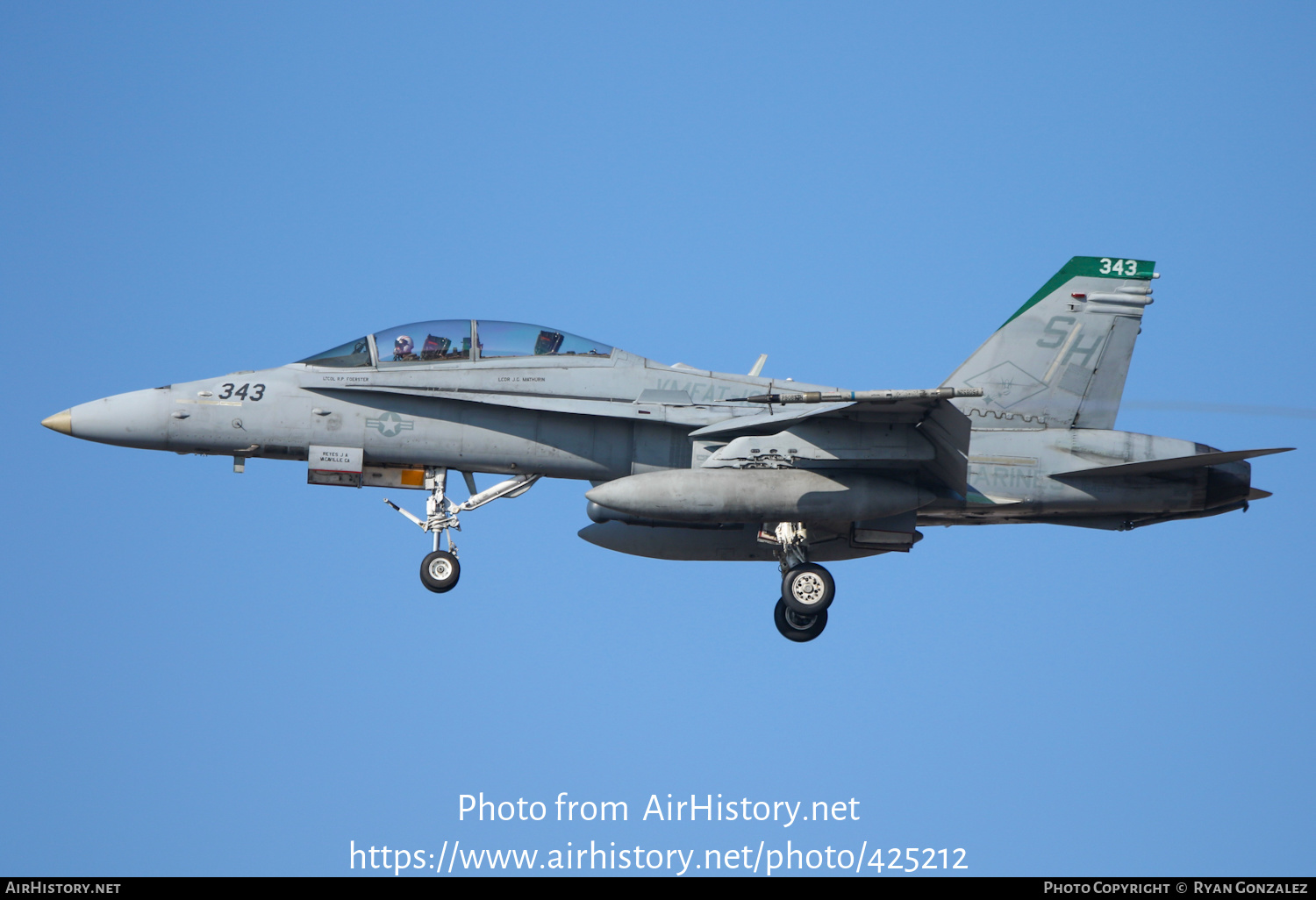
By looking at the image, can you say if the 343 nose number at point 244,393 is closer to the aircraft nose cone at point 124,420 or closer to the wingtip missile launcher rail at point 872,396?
the aircraft nose cone at point 124,420

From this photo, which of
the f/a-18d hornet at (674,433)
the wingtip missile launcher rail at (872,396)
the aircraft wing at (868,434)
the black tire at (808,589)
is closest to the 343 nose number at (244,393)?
the f/a-18d hornet at (674,433)

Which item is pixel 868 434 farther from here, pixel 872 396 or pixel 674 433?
pixel 674 433

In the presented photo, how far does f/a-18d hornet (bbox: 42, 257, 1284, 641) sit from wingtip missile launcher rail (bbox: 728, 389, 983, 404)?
119 cm

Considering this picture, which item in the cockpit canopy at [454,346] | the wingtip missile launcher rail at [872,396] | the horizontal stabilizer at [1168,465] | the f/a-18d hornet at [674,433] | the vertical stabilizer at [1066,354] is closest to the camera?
the wingtip missile launcher rail at [872,396]

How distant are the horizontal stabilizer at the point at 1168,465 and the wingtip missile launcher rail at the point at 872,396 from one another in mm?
2920

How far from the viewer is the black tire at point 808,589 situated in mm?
17625

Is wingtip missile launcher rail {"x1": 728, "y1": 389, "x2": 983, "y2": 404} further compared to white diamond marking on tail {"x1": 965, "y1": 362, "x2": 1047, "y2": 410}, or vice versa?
white diamond marking on tail {"x1": 965, "y1": 362, "x2": 1047, "y2": 410}

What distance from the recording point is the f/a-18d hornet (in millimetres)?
17156

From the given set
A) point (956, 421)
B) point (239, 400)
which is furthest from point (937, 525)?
point (239, 400)

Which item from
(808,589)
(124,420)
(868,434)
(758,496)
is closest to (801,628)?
(808,589)

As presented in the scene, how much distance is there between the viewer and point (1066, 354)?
60.1 feet

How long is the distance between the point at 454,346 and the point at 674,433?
287 cm

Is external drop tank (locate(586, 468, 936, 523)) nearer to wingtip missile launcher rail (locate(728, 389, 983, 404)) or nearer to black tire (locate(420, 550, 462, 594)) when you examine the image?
wingtip missile launcher rail (locate(728, 389, 983, 404))

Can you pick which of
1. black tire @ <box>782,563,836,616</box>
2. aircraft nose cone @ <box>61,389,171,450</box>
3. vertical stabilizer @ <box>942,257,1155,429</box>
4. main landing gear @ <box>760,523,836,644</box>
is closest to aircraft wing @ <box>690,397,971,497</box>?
main landing gear @ <box>760,523,836,644</box>
